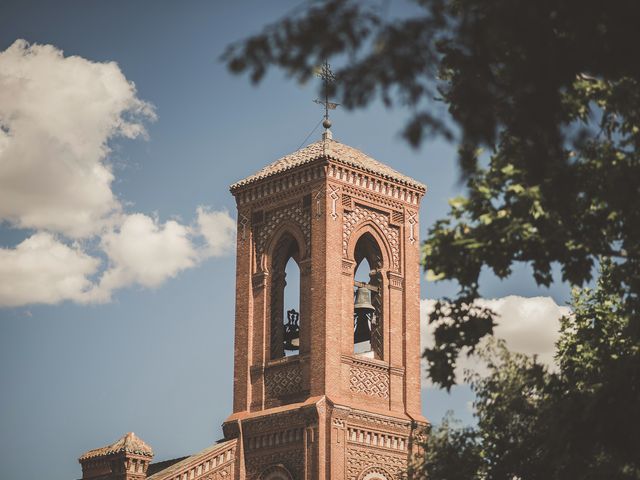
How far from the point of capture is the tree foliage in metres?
16.0

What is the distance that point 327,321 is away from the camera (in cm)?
3375

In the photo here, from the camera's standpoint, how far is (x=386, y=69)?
11.5 m

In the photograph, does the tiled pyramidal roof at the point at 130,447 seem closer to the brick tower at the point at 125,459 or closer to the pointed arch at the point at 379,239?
the brick tower at the point at 125,459

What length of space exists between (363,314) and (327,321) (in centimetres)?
228

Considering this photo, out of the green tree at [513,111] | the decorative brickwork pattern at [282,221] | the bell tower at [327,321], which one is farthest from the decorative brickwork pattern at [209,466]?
the green tree at [513,111]

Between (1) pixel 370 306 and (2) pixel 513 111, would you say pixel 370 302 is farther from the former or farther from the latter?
(2) pixel 513 111

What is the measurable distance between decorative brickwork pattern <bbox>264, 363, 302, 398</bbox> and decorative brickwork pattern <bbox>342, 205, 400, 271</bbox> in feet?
11.4

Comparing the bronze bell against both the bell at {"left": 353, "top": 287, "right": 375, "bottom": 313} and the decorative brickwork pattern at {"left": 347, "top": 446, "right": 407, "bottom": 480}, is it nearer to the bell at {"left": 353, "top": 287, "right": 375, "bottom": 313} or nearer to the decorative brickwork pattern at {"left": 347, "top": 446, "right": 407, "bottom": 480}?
the bell at {"left": 353, "top": 287, "right": 375, "bottom": 313}

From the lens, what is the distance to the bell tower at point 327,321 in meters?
33.6

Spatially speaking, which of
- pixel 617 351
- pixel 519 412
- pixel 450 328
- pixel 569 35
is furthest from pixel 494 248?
pixel 519 412

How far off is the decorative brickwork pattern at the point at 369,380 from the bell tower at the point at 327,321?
A: 0.03 meters

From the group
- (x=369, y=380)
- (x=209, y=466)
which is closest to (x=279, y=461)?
(x=209, y=466)

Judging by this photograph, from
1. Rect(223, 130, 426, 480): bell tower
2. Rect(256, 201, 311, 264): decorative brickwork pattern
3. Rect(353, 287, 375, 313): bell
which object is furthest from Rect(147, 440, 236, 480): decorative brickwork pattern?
Rect(256, 201, 311, 264): decorative brickwork pattern

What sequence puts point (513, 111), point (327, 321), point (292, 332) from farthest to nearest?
point (292, 332) < point (327, 321) < point (513, 111)
